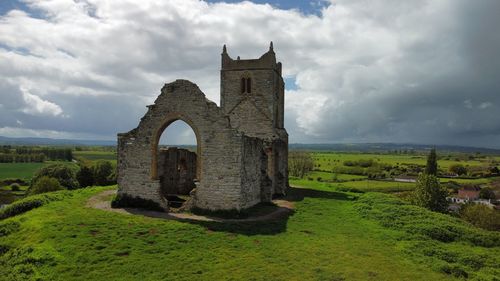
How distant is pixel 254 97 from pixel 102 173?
2034cm

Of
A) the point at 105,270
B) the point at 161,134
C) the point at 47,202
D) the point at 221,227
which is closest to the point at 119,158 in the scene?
the point at 161,134

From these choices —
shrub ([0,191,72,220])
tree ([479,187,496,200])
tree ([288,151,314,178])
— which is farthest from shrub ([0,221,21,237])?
tree ([479,187,496,200])

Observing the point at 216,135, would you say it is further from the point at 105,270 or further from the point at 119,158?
the point at 105,270

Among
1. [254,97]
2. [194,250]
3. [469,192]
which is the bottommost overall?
[469,192]

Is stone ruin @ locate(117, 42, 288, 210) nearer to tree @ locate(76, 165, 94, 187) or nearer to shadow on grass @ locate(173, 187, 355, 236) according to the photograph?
shadow on grass @ locate(173, 187, 355, 236)

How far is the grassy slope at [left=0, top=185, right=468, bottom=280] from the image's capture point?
39.8 feet

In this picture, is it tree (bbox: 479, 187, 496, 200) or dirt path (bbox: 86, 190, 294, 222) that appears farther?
tree (bbox: 479, 187, 496, 200)

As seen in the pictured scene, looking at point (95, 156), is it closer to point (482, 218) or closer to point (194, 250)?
point (482, 218)

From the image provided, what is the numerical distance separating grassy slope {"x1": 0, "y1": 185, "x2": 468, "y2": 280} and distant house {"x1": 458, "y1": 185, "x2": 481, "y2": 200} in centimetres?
4987

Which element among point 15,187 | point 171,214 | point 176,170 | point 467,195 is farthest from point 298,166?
point 171,214

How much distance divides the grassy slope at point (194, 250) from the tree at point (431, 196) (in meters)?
21.0

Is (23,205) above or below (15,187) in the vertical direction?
above

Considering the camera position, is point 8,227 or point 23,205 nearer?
point 8,227

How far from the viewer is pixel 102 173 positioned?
4191 cm
